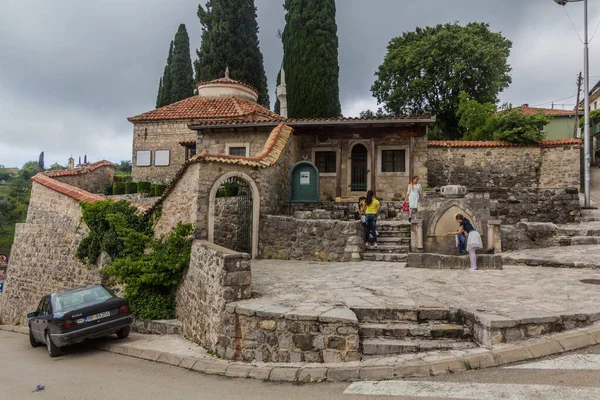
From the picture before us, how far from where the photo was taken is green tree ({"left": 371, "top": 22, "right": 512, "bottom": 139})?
2691 centimetres

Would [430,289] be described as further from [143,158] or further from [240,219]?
[143,158]

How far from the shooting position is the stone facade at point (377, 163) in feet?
55.8

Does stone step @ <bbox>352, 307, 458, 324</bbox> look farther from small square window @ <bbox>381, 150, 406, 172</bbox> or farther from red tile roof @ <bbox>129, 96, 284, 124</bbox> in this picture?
red tile roof @ <bbox>129, 96, 284, 124</bbox>

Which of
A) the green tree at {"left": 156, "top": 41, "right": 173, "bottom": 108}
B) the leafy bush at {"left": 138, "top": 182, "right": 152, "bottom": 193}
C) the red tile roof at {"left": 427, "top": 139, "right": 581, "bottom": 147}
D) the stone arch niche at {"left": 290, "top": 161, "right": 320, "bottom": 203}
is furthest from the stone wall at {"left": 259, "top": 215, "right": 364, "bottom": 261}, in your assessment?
the green tree at {"left": 156, "top": 41, "right": 173, "bottom": 108}

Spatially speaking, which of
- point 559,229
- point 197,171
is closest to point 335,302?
point 197,171

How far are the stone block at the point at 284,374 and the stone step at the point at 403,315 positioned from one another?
1274 millimetres

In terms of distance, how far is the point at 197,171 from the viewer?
10.6 metres

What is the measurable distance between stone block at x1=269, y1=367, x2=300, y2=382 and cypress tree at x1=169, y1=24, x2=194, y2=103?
3078 cm

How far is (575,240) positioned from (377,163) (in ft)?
25.7

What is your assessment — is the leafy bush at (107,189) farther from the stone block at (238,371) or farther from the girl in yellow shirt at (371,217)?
the stone block at (238,371)

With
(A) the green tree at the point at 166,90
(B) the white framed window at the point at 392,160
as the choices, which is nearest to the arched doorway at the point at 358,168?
(B) the white framed window at the point at 392,160

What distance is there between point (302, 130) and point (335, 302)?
1167cm

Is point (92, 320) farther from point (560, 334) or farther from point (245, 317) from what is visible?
point (560, 334)

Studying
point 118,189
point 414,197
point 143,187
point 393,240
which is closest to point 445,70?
point 414,197
